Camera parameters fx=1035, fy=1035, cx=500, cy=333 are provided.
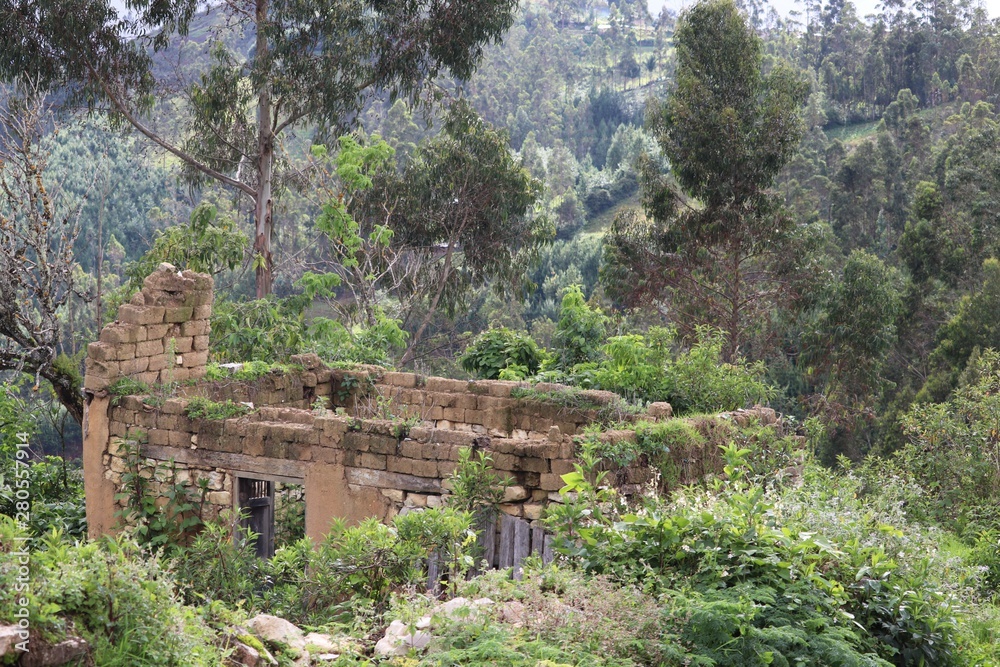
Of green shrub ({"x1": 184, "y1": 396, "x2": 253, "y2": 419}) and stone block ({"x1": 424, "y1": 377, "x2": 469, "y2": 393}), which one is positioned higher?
green shrub ({"x1": 184, "y1": 396, "x2": 253, "y2": 419})

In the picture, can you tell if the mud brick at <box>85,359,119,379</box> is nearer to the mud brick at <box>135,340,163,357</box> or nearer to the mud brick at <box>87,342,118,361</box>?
the mud brick at <box>87,342,118,361</box>

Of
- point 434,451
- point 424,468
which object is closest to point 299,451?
point 424,468

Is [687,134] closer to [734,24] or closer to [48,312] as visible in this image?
[734,24]

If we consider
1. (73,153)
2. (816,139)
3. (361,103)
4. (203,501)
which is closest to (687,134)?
(361,103)

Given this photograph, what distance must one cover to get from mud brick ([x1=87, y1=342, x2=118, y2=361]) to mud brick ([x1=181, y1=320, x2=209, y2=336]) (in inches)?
40.5

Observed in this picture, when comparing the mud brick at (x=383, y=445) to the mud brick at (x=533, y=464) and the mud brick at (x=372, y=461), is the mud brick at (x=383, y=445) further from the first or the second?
the mud brick at (x=533, y=464)

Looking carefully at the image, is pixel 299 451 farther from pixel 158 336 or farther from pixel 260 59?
pixel 260 59

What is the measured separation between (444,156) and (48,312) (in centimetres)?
1076

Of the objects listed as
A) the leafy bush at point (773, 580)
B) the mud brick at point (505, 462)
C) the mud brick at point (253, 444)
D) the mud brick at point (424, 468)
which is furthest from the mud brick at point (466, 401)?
the leafy bush at point (773, 580)

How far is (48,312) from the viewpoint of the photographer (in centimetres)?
1227

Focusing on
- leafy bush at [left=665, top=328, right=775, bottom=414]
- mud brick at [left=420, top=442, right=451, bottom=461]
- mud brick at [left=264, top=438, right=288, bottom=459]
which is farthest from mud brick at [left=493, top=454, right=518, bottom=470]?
leafy bush at [left=665, top=328, right=775, bottom=414]

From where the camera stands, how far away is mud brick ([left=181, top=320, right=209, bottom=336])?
1083cm

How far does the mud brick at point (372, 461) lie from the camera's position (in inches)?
343

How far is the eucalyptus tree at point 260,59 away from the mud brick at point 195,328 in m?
8.31
